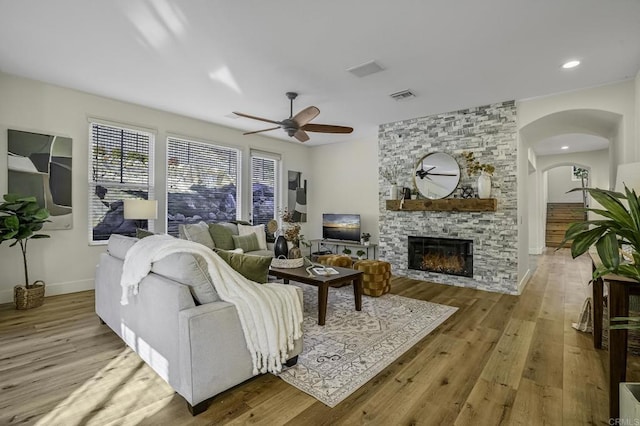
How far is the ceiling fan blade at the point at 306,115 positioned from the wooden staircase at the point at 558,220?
10676mm

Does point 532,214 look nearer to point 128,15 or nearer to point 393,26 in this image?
point 393,26

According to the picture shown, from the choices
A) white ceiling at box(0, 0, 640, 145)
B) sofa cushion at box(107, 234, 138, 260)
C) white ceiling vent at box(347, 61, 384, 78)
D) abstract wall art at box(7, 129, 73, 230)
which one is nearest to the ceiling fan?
white ceiling at box(0, 0, 640, 145)

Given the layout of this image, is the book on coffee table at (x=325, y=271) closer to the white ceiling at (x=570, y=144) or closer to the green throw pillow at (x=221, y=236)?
the green throw pillow at (x=221, y=236)

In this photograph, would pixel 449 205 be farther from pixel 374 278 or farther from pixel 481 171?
pixel 374 278

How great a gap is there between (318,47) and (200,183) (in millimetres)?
3595

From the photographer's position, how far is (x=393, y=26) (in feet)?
8.79

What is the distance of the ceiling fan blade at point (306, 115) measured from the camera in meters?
3.41

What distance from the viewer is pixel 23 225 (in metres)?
3.53

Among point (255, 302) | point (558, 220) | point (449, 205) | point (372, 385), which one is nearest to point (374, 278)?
point (449, 205)

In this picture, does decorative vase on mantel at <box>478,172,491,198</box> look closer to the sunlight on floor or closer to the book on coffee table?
the book on coffee table

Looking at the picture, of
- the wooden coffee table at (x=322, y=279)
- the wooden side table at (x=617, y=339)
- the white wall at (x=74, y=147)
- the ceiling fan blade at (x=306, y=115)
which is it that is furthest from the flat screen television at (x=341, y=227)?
the wooden side table at (x=617, y=339)

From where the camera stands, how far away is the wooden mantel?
4547 millimetres

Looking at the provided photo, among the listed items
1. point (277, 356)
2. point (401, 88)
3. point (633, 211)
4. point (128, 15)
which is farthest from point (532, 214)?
point (128, 15)

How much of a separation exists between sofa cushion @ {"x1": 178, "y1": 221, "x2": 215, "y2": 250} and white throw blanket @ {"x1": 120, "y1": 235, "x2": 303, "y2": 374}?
2.45 meters
